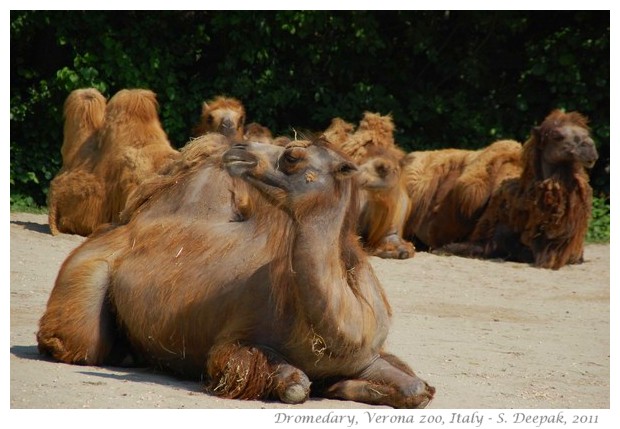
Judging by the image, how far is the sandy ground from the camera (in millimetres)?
5266

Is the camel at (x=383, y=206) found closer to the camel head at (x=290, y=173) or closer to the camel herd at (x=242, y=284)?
the camel herd at (x=242, y=284)

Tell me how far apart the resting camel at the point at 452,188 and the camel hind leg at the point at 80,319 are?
775 cm

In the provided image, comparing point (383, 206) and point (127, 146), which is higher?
A: point (127, 146)

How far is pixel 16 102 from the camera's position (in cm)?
1497

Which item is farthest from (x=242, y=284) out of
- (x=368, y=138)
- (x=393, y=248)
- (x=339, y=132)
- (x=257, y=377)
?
(x=339, y=132)

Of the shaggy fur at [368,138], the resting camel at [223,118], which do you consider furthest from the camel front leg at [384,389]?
the shaggy fur at [368,138]

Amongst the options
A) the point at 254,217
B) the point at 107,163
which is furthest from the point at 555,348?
the point at 107,163

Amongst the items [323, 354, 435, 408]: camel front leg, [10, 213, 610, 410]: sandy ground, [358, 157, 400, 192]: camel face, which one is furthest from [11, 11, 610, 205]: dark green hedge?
[323, 354, 435, 408]: camel front leg

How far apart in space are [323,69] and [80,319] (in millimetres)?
11430

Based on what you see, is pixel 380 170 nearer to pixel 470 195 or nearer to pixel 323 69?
pixel 470 195

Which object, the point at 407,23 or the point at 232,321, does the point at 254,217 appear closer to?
the point at 232,321

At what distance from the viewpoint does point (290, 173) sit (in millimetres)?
5012

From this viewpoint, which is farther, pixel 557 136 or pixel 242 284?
pixel 557 136

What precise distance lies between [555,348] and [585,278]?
406 cm
